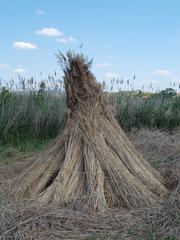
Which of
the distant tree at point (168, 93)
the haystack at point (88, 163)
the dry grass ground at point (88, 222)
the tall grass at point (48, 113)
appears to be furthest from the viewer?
the distant tree at point (168, 93)

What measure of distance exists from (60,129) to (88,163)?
166 cm

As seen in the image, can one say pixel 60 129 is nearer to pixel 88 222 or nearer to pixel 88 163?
pixel 88 163

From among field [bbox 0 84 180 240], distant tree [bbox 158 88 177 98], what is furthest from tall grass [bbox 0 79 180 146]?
distant tree [bbox 158 88 177 98]

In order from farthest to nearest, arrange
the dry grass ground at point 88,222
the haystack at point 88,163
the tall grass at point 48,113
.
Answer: the tall grass at point 48,113
the haystack at point 88,163
the dry grass ground at point 88,222

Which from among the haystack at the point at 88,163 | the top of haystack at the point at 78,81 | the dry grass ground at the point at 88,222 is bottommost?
the dry grass ground at the point at 88,222

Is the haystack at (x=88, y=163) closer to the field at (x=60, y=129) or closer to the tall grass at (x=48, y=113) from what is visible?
the field at (x=60, y=129)

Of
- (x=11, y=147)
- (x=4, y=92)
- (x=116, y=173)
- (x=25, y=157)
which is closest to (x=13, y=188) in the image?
(x=116, y=173)

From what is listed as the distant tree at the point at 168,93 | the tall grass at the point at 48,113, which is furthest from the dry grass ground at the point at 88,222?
the distant tree at the point at 168,93

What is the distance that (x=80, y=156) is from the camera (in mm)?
4070

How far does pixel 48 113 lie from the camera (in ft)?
26.1

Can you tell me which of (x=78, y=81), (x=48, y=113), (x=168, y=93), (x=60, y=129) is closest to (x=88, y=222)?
(x=78, y=81)

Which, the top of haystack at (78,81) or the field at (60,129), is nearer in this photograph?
the field at (60,129)

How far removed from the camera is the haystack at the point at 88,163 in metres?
3.86

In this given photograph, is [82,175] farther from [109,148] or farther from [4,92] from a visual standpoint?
A: [4,92]
